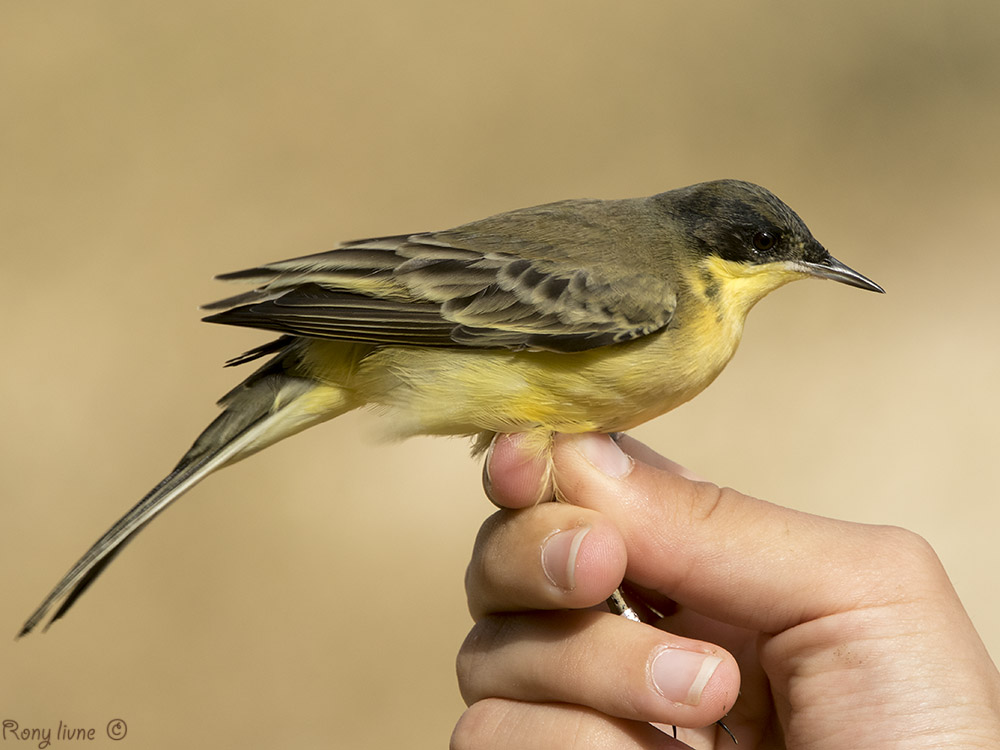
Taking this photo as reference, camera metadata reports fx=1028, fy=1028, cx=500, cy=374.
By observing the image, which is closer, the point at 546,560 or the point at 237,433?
the point at 546,560

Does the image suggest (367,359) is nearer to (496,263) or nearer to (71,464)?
(496,263)

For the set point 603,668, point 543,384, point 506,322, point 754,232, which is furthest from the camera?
point 754,232

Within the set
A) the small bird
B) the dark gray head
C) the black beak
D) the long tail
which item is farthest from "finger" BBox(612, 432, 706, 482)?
the long tail

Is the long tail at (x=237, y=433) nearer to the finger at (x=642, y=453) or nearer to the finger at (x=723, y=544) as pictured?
the finger at (x=723, y=544)

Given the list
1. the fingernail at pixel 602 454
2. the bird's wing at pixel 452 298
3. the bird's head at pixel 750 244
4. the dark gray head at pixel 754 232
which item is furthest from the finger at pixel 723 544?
the dark gray head at pixel 754 232

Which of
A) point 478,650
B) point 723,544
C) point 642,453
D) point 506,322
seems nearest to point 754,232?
point 642,453

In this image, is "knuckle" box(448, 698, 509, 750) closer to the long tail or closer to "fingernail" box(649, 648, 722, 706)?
"fingernail" box(649, 648, 722, 706)

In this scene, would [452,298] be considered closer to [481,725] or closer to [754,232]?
[754,232]

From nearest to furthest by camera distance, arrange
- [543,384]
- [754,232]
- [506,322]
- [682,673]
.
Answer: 1. [682,673]
2. [543,384]
3. [506,322]
4. [754,232]
